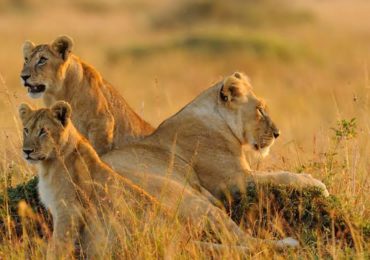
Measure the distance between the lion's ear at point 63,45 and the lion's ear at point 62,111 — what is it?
1.67 metres

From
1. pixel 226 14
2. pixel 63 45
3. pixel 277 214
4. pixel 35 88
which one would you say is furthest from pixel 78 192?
pixel 226 14

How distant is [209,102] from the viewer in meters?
6.95

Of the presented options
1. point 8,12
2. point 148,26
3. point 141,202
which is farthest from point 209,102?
point 8,12

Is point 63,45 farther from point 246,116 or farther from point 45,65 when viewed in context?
point 246,116

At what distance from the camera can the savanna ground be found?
21.2ft

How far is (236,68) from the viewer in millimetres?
19766

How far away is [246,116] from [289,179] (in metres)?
0.70

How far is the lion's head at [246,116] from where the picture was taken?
22.5 ft

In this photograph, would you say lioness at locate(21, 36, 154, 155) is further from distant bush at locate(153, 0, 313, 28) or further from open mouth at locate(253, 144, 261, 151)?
distant bush at locate(153, 0, 313, 28)

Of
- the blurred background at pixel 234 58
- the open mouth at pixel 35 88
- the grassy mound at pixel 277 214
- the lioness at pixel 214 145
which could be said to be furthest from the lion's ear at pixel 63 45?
the grassy mound at pixel 277 214

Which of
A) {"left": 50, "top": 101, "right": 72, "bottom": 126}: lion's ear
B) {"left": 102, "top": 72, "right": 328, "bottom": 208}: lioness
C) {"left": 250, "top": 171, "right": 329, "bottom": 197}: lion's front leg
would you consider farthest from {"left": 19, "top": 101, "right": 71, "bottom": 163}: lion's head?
{"left": 250, "top": 171, "right": 329, "bottom": 197}: lion's front leg

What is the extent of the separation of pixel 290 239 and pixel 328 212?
55 cm

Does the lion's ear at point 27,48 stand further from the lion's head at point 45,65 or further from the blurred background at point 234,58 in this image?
the blurred background at point 234,58

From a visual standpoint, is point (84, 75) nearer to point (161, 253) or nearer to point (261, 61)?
point (161, 253)
